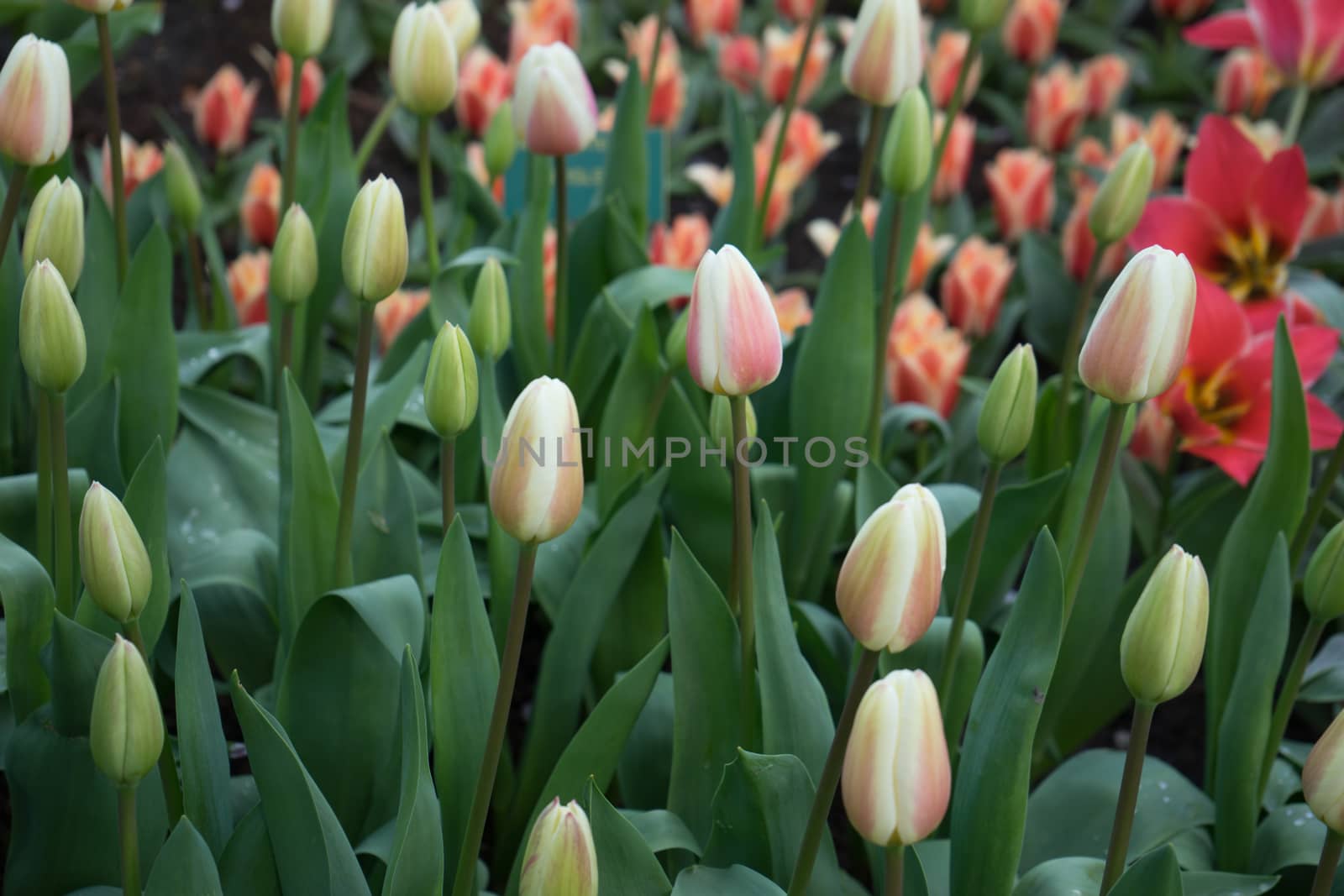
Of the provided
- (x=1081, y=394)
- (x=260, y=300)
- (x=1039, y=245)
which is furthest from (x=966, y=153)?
(x=260, y=300)

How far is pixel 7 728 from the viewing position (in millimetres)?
873

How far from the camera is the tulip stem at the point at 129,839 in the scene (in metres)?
0.62

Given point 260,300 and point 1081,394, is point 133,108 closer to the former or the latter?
point 260,300

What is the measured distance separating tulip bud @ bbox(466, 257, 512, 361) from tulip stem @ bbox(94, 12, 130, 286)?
30 centimetres

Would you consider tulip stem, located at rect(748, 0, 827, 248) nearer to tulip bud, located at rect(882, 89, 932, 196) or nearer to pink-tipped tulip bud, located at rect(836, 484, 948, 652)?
tulip bud, located at rect(882, 89, 932, 196)

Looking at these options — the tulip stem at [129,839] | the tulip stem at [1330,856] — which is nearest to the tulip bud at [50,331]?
the tulip stem at [129,839]

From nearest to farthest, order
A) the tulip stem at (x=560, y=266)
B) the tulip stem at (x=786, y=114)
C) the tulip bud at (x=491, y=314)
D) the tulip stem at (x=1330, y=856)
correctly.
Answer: the tulip stem at (x=1330, y=856), the tulip bud at (x=491, y=314), the tulip stem at (x=560, y=266), the tulip stem at (x=786, y=114)

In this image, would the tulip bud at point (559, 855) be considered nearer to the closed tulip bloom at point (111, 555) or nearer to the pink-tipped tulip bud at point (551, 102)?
the closed tulip bloom at point (111, 555)

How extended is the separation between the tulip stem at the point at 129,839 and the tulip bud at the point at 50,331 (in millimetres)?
224

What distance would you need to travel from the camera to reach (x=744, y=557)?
2.47ft

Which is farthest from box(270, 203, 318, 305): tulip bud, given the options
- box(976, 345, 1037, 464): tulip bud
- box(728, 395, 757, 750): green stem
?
box(976, 345, 1037, 464): tulip bud

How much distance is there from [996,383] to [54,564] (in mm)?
611

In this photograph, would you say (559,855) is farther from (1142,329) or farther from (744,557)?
(1142,329)

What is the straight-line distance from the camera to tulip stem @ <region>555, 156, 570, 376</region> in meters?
1.07
